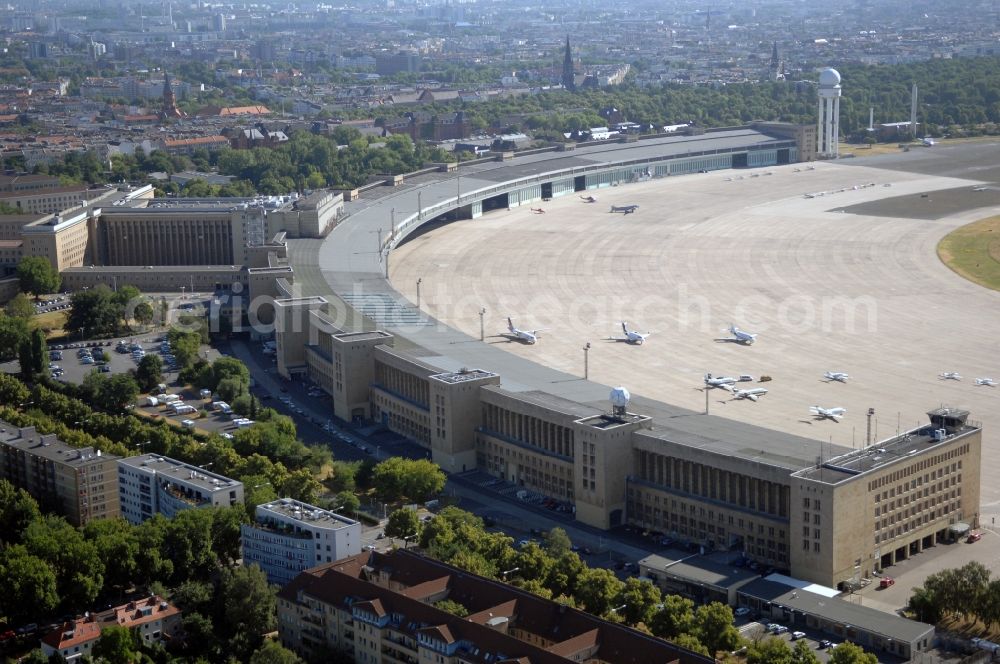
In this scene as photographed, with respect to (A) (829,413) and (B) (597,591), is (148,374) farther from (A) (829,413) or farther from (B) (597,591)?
(B) (597,591)

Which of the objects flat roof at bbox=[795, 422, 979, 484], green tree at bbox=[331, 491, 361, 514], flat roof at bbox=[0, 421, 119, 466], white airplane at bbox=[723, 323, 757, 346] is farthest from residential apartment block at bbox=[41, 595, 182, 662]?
white airplane at bbox=[723, 323, 757, 346]

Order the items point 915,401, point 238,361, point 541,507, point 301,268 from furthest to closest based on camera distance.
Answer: point 301,268 < point 238,361 < point 915,401 < point 541,507

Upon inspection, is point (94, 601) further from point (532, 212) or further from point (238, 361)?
point (532, 212)

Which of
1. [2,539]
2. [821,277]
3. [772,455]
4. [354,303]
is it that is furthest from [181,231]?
[772,455]

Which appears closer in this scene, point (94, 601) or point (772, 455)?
point (94, 601)

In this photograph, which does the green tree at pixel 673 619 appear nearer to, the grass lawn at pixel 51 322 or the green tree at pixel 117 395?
the green tree at pixel 117 395
